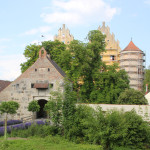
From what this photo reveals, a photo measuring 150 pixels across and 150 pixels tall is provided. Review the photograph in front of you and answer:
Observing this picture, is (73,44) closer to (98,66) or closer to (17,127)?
(98,66)

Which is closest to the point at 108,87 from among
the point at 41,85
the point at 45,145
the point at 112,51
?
the point at 41,85

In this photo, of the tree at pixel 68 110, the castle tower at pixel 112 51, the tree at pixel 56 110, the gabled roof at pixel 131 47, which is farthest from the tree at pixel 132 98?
the castle tower at pixel 112 51

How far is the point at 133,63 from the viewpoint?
5469 cm

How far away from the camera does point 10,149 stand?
44.3 ft

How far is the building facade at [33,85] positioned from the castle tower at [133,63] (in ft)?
88.9

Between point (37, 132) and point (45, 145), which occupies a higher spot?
point (37, 132)

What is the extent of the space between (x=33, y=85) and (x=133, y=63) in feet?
95.9

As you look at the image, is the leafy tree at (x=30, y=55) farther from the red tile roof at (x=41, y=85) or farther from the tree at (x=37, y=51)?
the red tile roof at (x=41, y=85)

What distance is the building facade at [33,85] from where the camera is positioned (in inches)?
1200

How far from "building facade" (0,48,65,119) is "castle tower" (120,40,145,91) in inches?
1067

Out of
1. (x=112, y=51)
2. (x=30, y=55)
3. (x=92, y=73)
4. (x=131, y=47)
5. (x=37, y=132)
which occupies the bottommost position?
(x=37, y=132)

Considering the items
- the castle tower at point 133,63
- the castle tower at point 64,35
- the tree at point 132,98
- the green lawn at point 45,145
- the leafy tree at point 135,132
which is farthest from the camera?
the castle tower at point 64,35

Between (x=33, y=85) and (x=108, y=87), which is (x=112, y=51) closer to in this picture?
(x=108, y=87)

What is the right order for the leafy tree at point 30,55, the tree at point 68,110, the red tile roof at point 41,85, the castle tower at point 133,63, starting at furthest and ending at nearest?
the castle tower at point 133,63, the leafy tree at point 30,55, the red tile roof at point 41,85, the tree at point 68,110
